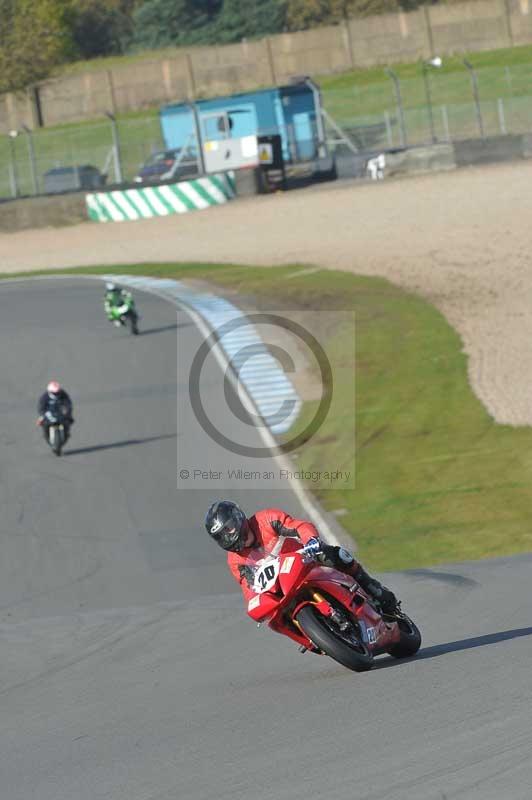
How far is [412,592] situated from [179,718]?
171 inches

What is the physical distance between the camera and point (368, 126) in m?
51.3

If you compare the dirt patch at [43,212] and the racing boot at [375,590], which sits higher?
the dirt patch at [43,212]

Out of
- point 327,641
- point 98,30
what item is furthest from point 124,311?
point 98,30

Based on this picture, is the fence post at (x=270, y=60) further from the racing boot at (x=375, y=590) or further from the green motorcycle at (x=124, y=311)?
the racing boot at (x=375, y=590)

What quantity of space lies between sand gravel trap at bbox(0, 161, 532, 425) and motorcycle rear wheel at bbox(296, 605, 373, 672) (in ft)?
37.5

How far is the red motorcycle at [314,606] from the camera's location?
24.3 ft

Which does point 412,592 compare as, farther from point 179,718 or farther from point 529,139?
point 529,139

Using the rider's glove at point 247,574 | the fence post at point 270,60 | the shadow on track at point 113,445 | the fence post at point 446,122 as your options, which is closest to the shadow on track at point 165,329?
the shadow on track at point 113,445

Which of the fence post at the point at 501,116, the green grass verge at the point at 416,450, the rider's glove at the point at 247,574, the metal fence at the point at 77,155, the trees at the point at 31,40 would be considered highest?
the trees at the point at 31,40

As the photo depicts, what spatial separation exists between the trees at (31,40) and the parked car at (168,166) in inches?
990

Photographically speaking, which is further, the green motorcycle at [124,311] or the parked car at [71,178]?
the parked car at [71,178]

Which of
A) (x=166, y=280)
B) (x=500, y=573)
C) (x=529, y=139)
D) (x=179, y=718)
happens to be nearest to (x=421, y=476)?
(x=500, y=573)

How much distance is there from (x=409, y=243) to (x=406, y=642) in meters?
26.0

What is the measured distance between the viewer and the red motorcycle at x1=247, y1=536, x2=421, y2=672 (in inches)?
291
